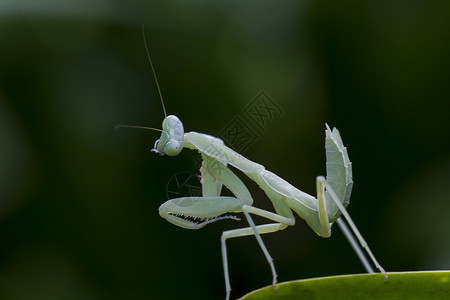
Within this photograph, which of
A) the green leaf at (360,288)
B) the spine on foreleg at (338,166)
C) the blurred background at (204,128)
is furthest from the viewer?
the blurred background at (204,128)

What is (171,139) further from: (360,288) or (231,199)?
(360,288)

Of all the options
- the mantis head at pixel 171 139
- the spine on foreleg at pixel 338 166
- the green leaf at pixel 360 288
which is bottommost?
the green leaf at pixel 360 288

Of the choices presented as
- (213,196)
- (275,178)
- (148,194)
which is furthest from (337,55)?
(148,194)

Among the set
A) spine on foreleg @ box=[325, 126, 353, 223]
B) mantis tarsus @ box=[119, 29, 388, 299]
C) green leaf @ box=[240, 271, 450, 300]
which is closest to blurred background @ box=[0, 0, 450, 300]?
mantis tarsus @ box=[119, 29, 388, 299]

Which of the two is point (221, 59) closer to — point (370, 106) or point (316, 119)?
point (316, 119)

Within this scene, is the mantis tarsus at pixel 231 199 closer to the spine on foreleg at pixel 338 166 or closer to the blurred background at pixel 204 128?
the spine on foreleg at pixel 338 166

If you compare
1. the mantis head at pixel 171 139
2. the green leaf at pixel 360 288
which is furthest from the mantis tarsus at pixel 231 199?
the green leaf at pixel 360 288
